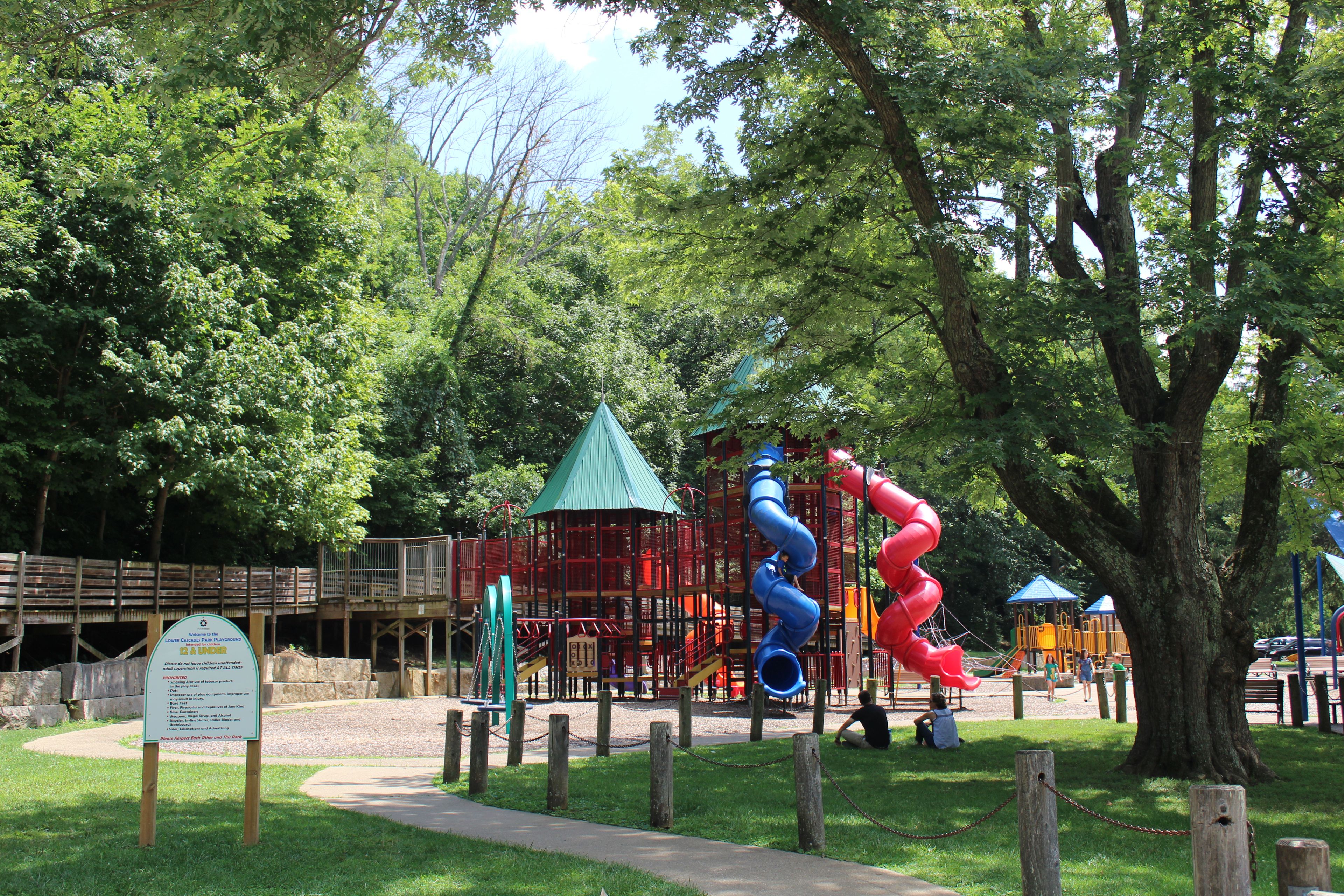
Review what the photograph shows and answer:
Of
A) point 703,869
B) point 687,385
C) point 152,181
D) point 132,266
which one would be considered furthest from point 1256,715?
point 687,385

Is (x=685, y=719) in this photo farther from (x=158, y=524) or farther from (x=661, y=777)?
(x=158, y=524)

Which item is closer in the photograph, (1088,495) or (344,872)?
(344,872)

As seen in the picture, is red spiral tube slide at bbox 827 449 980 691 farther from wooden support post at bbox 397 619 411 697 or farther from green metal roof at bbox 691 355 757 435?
wooden support post at bbox 397 619 411 697

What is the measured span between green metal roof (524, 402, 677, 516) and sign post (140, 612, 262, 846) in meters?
17.9

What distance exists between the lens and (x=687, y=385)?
46.7m

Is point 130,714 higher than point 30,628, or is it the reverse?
point 30,628

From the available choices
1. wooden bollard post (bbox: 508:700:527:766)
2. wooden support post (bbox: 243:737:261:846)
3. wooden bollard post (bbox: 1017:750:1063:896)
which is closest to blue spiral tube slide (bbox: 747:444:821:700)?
wooden bollard post (bbox: 508:700:527:766)

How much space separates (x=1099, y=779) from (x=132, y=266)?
72.4 ft

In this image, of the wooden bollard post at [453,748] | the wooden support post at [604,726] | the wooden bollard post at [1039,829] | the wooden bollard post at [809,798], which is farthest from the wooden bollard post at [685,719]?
the wooden bollard post at [1039,829]

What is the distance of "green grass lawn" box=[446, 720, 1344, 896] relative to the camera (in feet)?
24.0

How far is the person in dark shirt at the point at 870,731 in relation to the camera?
1431cm

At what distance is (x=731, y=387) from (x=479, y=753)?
7524mm

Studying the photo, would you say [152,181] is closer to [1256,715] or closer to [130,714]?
[130,714]

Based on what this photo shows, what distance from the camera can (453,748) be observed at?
36.2ft
